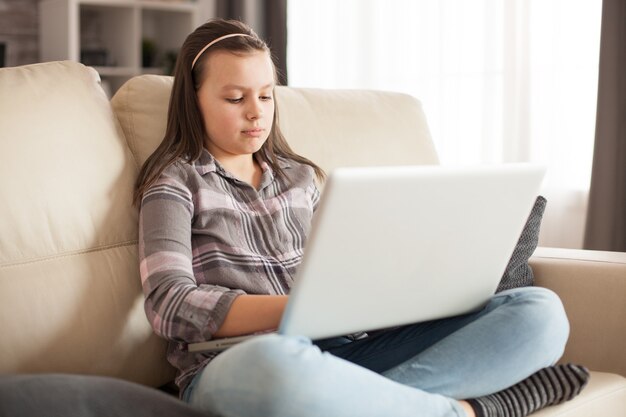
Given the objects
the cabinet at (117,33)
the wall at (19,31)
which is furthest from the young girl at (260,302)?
the wall at (19,31)

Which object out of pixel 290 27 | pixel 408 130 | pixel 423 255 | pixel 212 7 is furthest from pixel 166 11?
pixel 423 255

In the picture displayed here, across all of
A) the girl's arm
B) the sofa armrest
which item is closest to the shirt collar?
the girl's arm

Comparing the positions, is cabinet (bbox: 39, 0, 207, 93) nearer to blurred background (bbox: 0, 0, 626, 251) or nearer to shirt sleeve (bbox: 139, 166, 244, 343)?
blurred background (bbox: 0, 0, 626, 251)

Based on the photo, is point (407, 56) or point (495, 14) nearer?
point (495, 14)

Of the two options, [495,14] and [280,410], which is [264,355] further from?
[495,14]

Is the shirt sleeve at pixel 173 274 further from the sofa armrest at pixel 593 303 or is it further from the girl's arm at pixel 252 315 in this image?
the sofa armrest at pixel 593 303

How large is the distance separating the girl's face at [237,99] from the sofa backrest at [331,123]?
12cm

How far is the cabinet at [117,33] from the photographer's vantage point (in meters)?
4.13

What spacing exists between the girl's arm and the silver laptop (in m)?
0.03

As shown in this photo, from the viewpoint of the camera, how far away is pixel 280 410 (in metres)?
1.13

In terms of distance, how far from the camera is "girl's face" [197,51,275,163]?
1.66 meters

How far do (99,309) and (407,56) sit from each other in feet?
7.66

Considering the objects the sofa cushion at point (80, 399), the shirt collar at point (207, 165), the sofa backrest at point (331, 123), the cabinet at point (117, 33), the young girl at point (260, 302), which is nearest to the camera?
the sofa cushion at point (80, 399)

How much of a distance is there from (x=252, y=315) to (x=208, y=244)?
25cm
